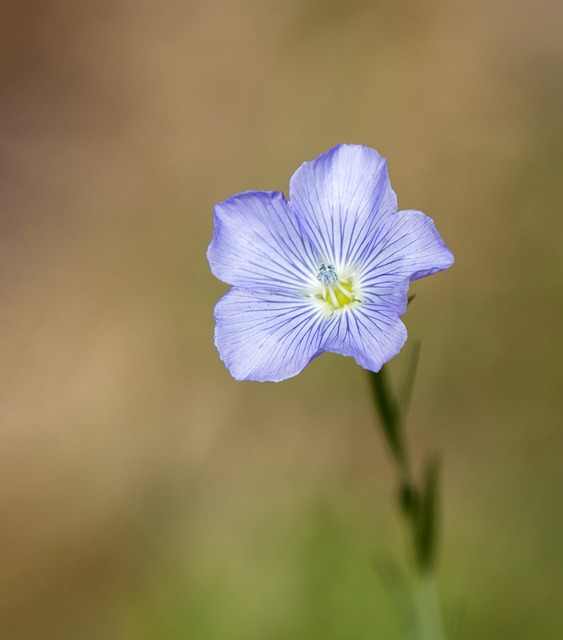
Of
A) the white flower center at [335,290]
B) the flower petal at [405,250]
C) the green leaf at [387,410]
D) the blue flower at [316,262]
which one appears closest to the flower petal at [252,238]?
the blue flower at [316,262]

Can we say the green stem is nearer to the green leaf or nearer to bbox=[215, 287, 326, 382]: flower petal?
the green leaf

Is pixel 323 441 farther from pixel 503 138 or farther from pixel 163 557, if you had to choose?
pixel 503 138

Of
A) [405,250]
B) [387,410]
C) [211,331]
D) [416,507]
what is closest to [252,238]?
[405,250]

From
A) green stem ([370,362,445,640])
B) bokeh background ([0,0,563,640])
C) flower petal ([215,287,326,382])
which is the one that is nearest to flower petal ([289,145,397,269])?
flower petal ([215,287,326,382])

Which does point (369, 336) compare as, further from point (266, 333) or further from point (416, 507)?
point (416, 507)

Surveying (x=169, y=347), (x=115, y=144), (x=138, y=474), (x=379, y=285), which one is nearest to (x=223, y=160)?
(x=115, y=144)

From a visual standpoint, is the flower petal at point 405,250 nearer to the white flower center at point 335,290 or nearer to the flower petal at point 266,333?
the white flower center at point 335,290
